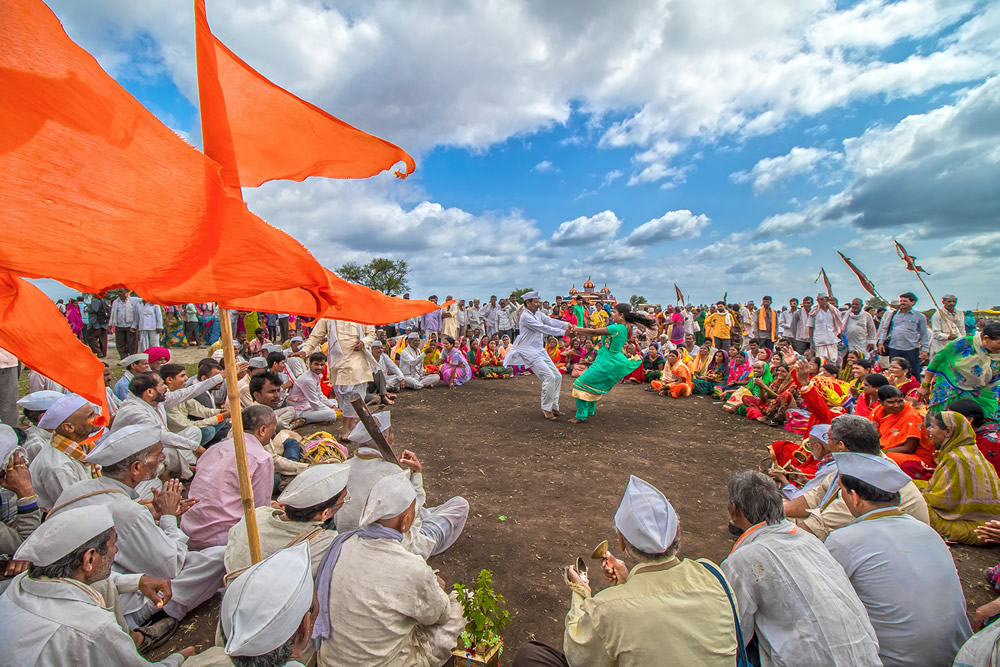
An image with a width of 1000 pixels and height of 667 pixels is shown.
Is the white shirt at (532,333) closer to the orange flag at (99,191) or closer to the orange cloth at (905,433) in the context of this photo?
the orange cloth at (905,433)

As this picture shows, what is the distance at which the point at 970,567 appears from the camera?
359 centimetres

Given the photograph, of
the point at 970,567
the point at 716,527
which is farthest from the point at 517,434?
the point at 970,567

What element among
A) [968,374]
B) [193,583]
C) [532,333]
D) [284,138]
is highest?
[284,138]

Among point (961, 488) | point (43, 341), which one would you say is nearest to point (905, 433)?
point (961, 488)

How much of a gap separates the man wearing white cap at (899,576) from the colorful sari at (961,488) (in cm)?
214

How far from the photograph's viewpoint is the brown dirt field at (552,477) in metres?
3.37

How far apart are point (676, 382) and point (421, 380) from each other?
226 inches

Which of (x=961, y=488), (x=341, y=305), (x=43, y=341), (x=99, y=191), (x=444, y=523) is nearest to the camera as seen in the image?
(x=99, y=191)

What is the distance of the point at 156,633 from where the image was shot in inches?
115

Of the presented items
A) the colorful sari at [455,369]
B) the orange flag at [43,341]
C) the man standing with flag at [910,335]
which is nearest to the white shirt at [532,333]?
the colorful sari at [455,369]

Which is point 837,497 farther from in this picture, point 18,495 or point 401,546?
point 18,495

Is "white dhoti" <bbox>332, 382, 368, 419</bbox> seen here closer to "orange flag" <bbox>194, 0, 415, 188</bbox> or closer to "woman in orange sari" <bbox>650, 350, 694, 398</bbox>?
"orange flag" <bbox>194, 0, 415, 188</bbox>

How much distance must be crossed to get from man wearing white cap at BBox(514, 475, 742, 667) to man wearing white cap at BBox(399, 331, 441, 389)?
29.9 feet

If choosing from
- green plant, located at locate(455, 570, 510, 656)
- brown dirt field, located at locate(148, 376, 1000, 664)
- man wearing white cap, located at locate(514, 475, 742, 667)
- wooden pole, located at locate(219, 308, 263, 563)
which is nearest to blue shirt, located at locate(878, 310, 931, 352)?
brown dirt field, located at locate(148, 376, 1000, 664)
